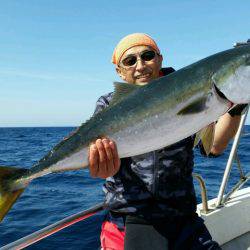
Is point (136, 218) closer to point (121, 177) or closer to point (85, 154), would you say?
point (121, 177)

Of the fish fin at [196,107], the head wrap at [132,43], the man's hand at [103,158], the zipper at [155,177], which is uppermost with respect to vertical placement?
the head wrap at [132,43]

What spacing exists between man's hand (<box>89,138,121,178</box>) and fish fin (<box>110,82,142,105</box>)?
46cm

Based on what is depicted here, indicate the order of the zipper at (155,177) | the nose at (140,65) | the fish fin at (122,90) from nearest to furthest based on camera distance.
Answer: the fish fin at (122,90) < the zipper at (155,177) < the nose at (140,65)

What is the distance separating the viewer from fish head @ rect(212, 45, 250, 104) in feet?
11.2

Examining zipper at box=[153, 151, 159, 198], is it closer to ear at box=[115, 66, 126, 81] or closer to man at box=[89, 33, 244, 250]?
man at box=[89, 33, 244, 250]

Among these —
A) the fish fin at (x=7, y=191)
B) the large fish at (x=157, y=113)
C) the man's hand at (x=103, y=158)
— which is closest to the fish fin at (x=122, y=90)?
the large fish at (x=157, y=113)

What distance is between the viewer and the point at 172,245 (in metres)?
4.27

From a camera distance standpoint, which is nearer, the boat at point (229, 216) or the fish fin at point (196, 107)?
the fish fin at point (196, 107)

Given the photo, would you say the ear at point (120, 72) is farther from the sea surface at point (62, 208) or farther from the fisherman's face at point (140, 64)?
the sea surface at point (62, 208)

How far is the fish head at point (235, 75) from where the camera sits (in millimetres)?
3424

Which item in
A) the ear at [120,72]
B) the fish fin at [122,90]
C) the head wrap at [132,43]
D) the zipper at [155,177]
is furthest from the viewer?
the ear at [120,72]

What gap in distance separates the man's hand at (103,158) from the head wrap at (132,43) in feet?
4.59

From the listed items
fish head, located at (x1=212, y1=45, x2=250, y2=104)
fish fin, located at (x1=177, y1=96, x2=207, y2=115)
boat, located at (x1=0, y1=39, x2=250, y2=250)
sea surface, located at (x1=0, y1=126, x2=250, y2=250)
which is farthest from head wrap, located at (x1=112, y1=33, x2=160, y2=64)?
sea surface, located at (x1=0, y1=126, x2=250, y2=250)

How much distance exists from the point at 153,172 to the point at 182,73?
118cm
